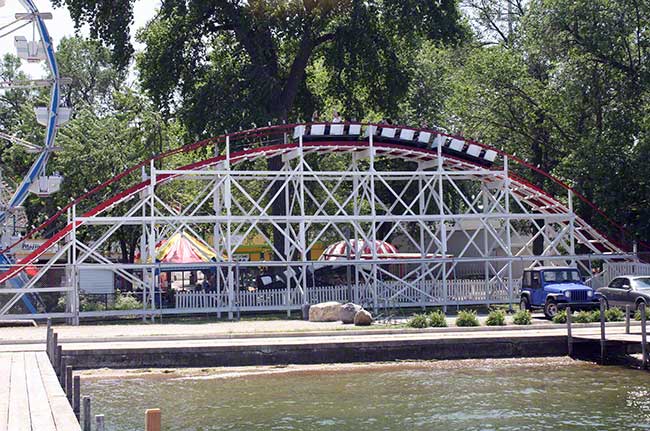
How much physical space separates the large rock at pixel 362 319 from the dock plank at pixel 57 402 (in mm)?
14223

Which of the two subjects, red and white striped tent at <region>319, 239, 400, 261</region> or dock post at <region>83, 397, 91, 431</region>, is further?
red and white striped tent at <region>319, 239, 400, 261</region>

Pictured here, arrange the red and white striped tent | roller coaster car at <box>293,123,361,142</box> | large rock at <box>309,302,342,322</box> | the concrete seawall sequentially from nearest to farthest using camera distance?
the concrete seawall < large rock at <box>309,302,342,322</box> < roller coaster car at <box>293,123,361,142</box> < the red and white striped tent

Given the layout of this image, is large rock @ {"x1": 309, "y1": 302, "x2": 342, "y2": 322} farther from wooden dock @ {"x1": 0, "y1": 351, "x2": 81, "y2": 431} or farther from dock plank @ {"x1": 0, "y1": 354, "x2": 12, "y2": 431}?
wooden dock @ {"x1": 0, "y1": 351, "x2": 81, "y2": 431}

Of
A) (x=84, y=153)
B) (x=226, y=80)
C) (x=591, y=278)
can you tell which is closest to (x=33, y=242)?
(x=84, y=153)

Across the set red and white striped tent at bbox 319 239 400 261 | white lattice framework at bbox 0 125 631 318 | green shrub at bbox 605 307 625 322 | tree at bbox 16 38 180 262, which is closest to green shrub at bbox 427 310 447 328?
white lattice framework at bbox 0 125 631 318

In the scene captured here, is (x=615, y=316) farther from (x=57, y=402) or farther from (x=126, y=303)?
(x=57, y=402)

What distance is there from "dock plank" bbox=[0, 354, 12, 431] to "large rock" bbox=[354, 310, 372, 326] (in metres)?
13.6

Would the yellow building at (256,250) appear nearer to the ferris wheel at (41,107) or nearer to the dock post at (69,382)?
the ferris wheel at (41,107)

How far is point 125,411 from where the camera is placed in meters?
22.5

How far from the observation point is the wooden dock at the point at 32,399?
50.8ft

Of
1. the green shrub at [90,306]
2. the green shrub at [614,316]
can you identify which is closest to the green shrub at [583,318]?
the green shrub at [614,316]

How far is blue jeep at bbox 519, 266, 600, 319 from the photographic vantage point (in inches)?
1454

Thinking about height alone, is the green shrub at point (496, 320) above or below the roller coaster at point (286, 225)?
below

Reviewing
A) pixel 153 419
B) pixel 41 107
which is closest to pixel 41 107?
pixel 41 107
